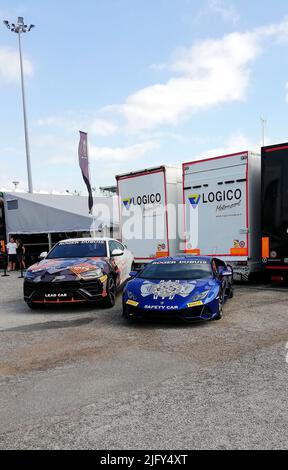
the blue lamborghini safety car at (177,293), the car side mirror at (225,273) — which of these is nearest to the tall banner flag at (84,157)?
the car side mirror at (225,273)

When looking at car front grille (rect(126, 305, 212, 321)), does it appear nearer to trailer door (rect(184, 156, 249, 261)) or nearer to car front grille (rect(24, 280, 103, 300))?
car front grille (rect(24, 280, 103, 300))

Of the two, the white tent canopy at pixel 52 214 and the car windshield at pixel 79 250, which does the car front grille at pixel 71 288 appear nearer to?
the car windshield at pixel 79 250

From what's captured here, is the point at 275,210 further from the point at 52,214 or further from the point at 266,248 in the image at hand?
the point at 52,214

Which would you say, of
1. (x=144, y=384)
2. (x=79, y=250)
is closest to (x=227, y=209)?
(x=79, y=250)

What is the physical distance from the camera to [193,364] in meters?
5.11

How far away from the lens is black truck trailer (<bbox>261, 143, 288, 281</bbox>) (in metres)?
10.5

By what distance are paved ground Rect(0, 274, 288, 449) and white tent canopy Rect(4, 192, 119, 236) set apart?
41.5 feet

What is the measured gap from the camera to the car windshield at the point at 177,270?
25.8ft

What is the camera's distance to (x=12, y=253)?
20.6 metres

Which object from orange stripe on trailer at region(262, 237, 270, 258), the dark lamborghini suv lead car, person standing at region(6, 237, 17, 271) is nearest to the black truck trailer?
orange stripe on trailer at region(262, 237, 270, 258)

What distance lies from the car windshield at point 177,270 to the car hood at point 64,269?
1.17 metres

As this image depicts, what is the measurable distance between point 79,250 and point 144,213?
364 cm
